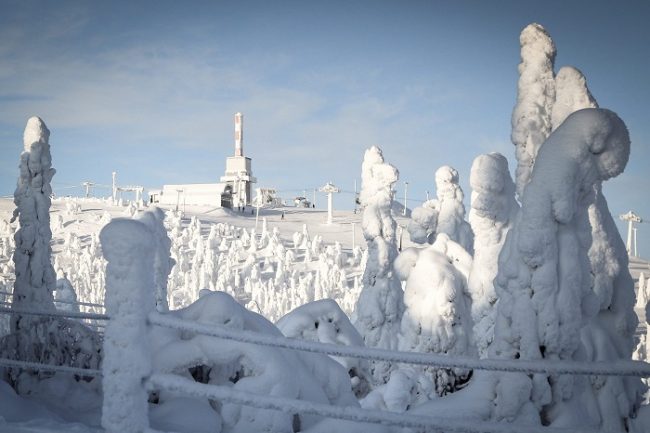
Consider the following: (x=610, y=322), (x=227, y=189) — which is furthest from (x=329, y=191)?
(x=610, y=322)

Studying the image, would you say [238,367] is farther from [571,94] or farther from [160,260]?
[160,260]

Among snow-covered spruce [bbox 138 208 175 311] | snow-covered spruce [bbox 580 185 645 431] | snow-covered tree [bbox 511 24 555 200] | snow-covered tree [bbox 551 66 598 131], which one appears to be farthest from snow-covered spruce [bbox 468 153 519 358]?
snow-covered spruce [bbox 138 208 175 311]

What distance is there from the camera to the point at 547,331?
4199 millimetres

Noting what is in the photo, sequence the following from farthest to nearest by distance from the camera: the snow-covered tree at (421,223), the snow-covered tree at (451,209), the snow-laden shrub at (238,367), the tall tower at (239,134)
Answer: the tall tower at (239,134) → the snow-covered tree at (451,209) → the snow-covered tree at (421,223) → the snow-laden shrub at (238,367)

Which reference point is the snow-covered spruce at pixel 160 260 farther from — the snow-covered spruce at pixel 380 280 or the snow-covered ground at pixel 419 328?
the snow-covered spruce at pixel 380 280

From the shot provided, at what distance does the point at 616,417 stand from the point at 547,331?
1449 mm

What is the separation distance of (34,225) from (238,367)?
7.97 meters

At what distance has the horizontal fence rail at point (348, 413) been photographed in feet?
9.02

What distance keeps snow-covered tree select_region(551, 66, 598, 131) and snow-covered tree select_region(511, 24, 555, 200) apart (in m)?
1.64

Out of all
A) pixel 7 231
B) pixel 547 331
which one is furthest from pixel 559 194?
pixel 7 231

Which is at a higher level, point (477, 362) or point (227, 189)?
point (227, 189)

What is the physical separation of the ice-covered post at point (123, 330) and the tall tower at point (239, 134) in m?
66.6

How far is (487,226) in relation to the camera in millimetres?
9742

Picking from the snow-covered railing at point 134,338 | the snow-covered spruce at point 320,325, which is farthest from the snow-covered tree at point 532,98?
the snow-covered railing at point 134,338
